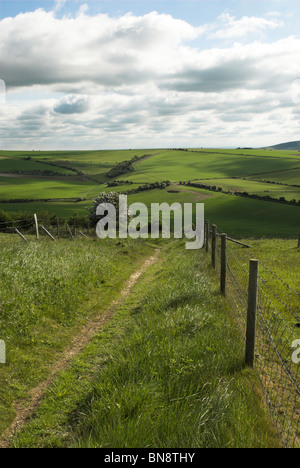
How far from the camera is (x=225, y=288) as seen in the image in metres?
9.51

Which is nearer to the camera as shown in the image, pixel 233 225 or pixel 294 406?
pixel 294 406

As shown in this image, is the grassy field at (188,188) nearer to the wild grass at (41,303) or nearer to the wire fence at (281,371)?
the wild grass at (41,303)

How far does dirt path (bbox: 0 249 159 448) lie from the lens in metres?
5.20

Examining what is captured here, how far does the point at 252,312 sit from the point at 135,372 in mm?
2240

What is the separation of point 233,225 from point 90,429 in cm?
4649

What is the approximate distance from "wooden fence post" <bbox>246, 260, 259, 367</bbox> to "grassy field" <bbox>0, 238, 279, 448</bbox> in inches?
7.5

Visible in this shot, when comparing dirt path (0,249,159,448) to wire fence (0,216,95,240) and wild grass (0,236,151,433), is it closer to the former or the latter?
wild grass (0,236,151,433)

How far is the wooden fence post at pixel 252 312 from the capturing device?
564 cm

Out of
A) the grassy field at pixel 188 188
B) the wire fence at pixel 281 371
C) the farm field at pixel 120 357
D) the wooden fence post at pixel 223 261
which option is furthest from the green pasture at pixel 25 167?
the wire fence at pixel 281 371

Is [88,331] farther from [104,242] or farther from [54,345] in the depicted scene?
[104,242]

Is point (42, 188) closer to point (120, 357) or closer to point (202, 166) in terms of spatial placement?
point (202, 166)

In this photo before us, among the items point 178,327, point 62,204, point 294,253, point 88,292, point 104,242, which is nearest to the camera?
point 178,327

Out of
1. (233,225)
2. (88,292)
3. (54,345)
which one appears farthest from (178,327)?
(233,225)

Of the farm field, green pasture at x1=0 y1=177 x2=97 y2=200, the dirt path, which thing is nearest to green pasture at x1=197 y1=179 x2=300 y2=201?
green pasture at x1=0 y1=177 x2=97 y2=200
